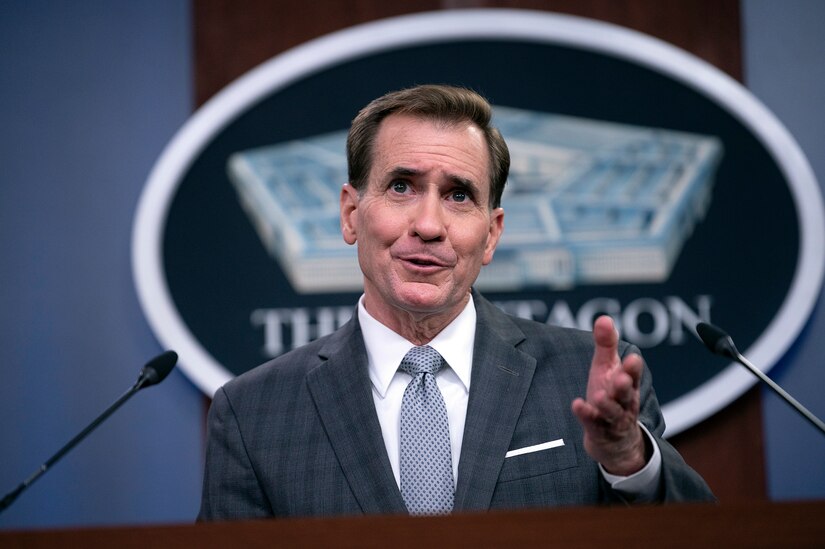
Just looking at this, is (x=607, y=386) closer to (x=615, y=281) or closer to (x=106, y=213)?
(x=615, y=281)

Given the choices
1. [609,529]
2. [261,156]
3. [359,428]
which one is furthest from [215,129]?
[609,529]

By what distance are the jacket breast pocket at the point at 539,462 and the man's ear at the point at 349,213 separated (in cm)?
55

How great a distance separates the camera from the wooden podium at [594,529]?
2.77 ft

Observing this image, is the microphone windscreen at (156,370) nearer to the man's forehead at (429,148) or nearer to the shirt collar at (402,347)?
the shirt collar at (402,347)

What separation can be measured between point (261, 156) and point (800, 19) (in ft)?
5.50

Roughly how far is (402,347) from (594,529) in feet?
2.56

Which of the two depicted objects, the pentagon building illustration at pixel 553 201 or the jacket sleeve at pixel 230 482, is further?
the pentagon building illustration at pixel 553 201

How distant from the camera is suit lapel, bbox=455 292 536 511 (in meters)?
1.41

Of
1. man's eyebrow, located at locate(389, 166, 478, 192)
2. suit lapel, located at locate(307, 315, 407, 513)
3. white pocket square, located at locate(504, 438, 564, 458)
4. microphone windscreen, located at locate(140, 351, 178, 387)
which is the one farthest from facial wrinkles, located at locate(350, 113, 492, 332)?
microphone windscreen, located at locate(140, 351, 178, 387)

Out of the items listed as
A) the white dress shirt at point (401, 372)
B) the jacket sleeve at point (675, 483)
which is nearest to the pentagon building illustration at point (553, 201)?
the white dress shirt at point (401, 372)

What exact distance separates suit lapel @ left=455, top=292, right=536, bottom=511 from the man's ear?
0.94ft

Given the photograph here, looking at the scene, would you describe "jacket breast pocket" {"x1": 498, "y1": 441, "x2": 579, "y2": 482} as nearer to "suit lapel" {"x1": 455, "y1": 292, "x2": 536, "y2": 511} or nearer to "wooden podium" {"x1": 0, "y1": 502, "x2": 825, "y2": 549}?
"suit lapel" {"x1": 455, "y1": 292, "x2": 536, "y2": 511}

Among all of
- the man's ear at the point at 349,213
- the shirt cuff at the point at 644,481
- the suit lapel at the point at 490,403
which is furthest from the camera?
the man's ear at the point at 349,213

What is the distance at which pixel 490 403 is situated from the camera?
150 centimetres
